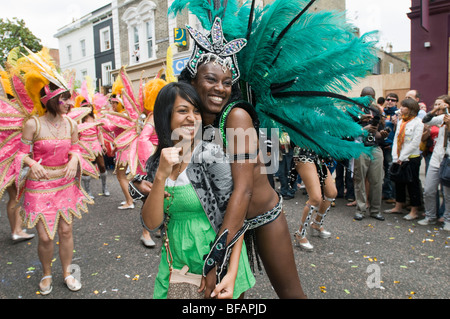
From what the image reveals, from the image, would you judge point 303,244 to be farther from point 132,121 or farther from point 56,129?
point 56,129

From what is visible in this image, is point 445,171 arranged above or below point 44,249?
above

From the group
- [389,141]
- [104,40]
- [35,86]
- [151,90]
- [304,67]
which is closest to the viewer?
[304,67]

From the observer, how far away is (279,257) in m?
1.84

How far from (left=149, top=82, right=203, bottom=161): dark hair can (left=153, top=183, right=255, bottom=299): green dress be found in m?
0.26

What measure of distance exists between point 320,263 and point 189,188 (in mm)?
2467

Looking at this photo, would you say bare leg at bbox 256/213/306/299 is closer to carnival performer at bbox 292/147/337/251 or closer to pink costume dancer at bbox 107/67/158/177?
carnival performer at bbox 292/147/337/251

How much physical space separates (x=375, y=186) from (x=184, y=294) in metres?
4.39

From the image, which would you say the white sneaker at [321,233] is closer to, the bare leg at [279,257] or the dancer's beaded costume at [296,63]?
the bare leg at [279,257]

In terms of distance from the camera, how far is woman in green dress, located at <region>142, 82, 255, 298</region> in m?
1.54

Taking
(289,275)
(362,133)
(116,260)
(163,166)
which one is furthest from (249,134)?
(116,260)

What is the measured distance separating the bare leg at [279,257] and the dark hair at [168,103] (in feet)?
2.43

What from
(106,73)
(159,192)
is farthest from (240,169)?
(106,73)

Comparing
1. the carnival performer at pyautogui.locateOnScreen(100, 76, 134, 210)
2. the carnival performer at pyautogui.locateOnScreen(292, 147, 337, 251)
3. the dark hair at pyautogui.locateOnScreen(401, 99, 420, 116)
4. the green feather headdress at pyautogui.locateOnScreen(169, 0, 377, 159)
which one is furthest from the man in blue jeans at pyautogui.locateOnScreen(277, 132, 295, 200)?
the green feather headdress at pyautogui.locateOnScreen(169, 0, 377, 159)

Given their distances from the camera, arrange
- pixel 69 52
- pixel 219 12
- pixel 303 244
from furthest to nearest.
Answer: pixel 69 52
pixel 303 244
pixel 219 12
